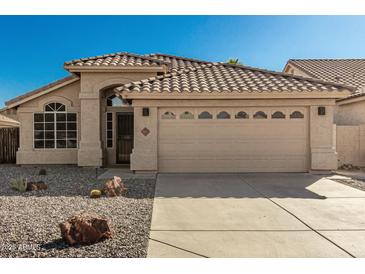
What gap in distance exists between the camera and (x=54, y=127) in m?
13.8

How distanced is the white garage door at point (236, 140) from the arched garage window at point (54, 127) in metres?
5.33

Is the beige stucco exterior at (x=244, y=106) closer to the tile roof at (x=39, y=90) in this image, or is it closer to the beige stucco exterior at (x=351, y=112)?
the beige stucco exterior at (x=351, y=112)

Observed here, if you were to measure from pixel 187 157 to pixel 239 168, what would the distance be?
2.03 meters

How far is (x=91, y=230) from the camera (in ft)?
13.9

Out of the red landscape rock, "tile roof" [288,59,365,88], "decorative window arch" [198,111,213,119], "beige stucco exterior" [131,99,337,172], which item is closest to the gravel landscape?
the red landscape rock

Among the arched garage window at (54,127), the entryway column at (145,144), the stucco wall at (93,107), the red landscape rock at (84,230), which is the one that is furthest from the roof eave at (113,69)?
the red landscape rock at (84,230)

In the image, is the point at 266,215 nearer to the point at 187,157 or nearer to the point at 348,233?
the point at 348,233

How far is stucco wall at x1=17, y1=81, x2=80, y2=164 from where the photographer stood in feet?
44.9

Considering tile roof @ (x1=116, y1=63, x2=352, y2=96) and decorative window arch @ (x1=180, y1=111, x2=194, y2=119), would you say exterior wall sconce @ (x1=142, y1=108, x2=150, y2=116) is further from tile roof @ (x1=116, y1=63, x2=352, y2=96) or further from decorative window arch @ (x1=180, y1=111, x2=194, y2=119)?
decorative window arch @ (x1=180, y1=111, x2=194, y2=119)

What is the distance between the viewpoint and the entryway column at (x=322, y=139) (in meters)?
10.8

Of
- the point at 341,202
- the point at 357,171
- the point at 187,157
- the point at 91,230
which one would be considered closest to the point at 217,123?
the point at 187,157

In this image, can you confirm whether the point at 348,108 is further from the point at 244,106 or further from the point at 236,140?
the point at 236,140

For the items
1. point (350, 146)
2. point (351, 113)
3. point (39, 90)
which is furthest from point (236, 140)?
point (39, 90)

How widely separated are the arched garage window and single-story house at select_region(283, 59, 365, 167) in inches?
489
